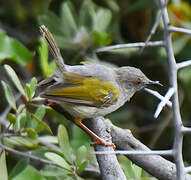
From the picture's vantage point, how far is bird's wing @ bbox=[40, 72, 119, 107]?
13.1ft

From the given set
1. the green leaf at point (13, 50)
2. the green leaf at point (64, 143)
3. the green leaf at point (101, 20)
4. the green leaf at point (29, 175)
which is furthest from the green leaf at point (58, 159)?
the green leaf at point (101, 20)

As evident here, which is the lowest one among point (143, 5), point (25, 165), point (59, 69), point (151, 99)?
point (151, 99)

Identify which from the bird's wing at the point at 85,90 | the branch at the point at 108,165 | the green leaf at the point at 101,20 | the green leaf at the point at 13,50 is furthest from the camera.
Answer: the green leaf at the point at 101,20

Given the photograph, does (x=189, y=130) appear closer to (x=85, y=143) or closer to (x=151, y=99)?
(x=85, y=143)

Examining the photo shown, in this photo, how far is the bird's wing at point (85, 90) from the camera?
401cm

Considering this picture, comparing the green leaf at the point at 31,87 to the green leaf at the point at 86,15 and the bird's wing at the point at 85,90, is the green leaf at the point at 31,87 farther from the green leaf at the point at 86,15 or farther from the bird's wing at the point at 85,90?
the green leaf at the point at 86,15

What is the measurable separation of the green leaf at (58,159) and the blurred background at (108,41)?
135 cm

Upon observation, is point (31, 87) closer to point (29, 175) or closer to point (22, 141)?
point (22, 141)

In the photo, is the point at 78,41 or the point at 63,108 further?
the point at 78,41

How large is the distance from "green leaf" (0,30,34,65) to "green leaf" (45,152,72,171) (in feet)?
5.22

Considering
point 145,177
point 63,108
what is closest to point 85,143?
point 63,108

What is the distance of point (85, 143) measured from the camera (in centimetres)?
392

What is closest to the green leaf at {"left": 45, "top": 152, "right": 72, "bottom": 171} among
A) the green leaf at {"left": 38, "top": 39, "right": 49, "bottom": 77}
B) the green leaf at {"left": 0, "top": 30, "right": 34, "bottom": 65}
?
the green leaf at {"left": 38, "top": 39, "right": 49, "bottom": 77}

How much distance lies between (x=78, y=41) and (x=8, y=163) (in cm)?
184
